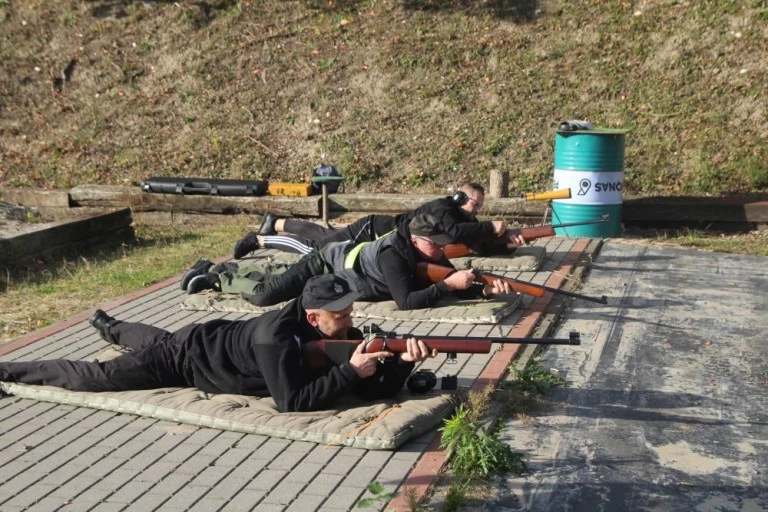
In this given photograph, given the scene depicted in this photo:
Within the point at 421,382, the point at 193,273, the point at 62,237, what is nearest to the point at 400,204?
the point at 62,237

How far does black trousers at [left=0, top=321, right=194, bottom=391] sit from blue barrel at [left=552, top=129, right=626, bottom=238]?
7.05 meters

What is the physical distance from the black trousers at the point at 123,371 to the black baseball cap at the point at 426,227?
2797 mm

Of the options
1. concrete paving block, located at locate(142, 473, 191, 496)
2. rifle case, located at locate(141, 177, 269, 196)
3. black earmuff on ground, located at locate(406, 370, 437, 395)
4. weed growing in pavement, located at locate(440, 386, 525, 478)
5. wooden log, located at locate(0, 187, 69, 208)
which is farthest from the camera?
wooden log, located at locate(0, 187, 69, 208)

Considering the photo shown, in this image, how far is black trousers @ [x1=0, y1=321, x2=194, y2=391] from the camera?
6.00m

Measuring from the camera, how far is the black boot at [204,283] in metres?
9.06

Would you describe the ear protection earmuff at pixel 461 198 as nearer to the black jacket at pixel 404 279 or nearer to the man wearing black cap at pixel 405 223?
the man wearing black cap at pixel 405 223

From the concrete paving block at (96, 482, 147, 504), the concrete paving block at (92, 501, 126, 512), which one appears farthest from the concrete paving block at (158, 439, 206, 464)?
the concrete paving block at (92, 501, 126, 512)

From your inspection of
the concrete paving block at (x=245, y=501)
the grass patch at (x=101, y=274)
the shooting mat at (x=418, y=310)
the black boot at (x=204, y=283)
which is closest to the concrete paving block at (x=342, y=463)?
the concrete paving block at (x=245, y=501)

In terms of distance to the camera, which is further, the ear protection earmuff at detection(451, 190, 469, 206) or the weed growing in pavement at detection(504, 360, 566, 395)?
the ear protection earmuff at detection(451, 190, 469, 206)

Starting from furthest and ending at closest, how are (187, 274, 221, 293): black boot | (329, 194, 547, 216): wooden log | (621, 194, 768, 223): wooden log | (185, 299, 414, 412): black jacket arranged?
(329, 194, 547, 216): wooden log < (621, 194, 768, 223): wooden log < (187, 274, 221, 293): black boot < (185, 299, 414, 412): black jacket

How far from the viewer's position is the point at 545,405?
20.0ft

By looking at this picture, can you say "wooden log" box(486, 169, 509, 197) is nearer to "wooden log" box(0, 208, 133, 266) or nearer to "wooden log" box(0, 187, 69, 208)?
"wooden log" box(0, 208, 133, 266)

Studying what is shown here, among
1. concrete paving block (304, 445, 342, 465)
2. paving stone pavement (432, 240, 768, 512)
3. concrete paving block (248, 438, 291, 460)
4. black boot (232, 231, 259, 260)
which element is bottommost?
paving stone pavement (432, 240, 768, 512)

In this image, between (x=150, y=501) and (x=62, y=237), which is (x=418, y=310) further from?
(x=62, y=237)
